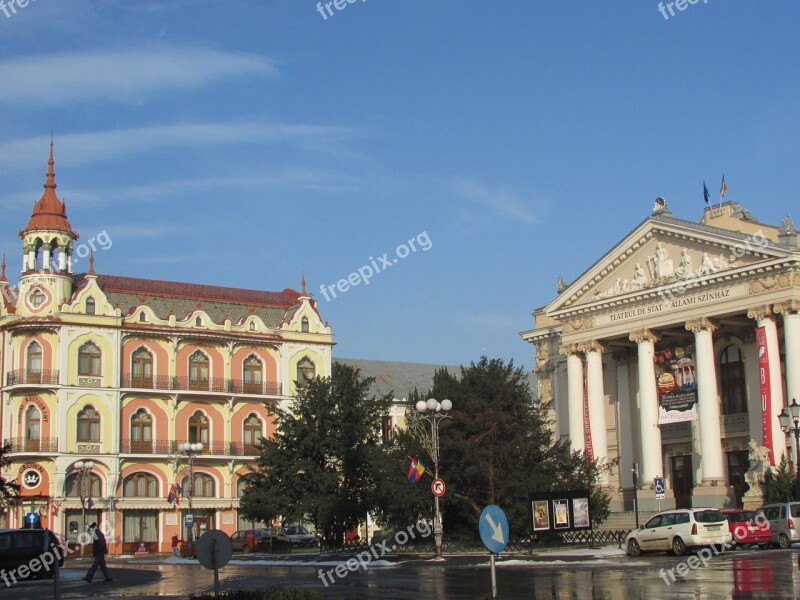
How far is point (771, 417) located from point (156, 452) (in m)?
39.1

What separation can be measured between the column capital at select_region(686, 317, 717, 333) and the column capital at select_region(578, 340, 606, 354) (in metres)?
7.05

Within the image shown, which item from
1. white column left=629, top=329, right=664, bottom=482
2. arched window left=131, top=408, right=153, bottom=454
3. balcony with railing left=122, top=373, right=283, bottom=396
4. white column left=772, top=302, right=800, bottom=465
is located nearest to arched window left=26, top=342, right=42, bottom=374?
balcony with railing left=122, top=373, right=283, bottom=396

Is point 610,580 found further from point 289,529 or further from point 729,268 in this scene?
point 289,529

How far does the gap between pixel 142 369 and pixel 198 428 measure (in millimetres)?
5519

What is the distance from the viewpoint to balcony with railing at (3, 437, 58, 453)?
221ft

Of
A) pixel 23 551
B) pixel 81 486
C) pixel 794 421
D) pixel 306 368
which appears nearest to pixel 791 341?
pixel 794 421

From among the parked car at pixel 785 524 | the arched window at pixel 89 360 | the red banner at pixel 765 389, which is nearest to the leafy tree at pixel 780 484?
the red banner at pixel 765 389

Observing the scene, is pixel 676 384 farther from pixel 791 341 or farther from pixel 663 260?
pixel 791 341

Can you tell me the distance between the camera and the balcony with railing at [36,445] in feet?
221

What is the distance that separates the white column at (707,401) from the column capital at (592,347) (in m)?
7.06

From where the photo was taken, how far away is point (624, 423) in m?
63.4

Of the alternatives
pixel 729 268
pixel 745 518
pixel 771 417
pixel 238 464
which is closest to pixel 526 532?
pixel 745 518

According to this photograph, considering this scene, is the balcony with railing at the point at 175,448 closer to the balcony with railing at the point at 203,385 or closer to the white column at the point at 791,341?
the balcony with railing at the point at 203,385

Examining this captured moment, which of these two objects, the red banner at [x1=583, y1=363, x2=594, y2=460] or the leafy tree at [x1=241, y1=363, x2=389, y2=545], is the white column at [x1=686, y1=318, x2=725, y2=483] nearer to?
the red banner at [x1=583, y1=363, x2=594, y2=460]
